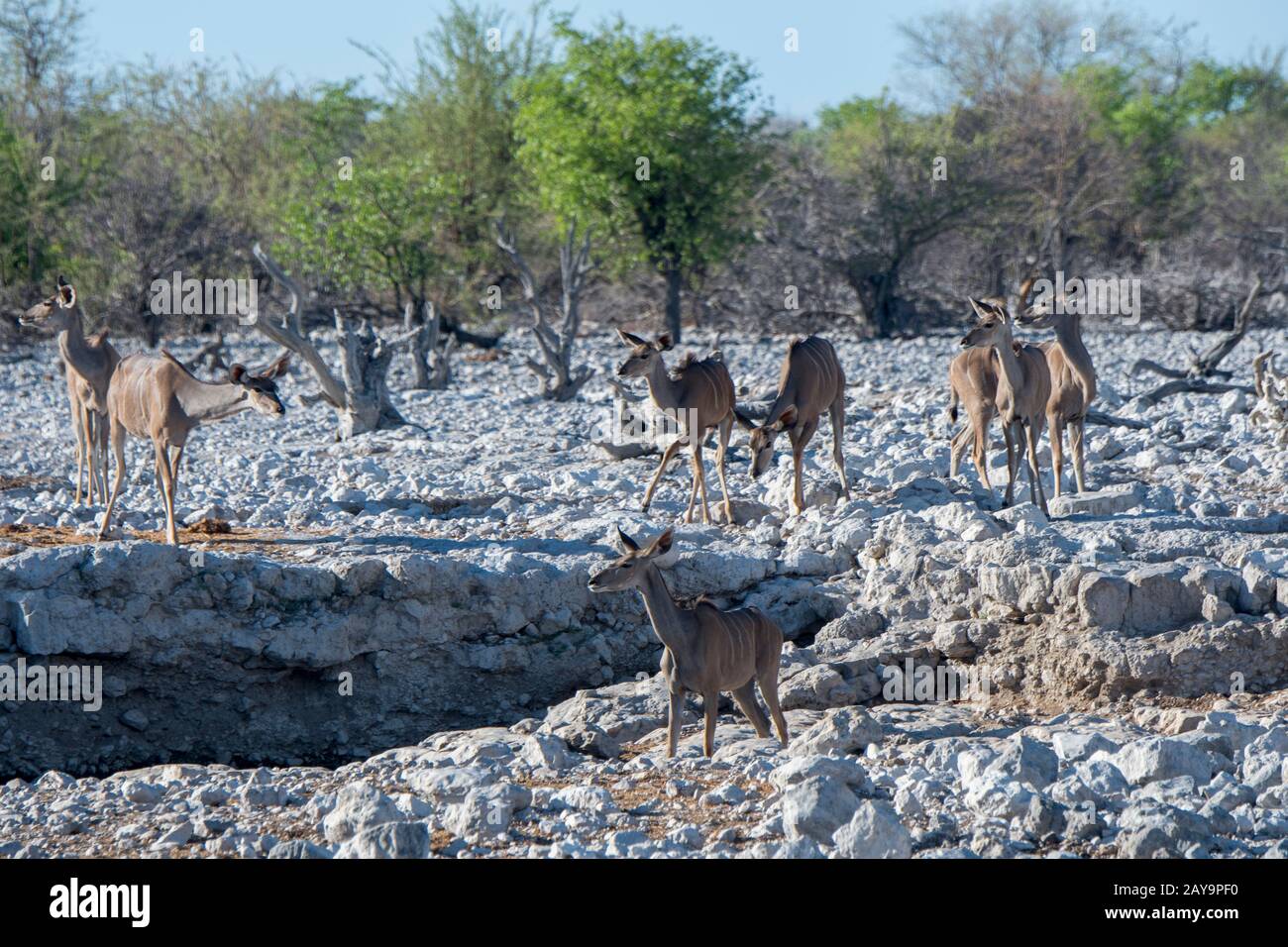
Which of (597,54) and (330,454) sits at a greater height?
(597,54)

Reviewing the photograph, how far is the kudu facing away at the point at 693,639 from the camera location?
265 inches

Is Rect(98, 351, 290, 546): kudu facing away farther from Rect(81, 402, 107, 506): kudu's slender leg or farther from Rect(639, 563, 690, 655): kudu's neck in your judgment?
Rect(639, 563, 690, 655): kudu's neck

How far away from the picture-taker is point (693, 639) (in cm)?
675

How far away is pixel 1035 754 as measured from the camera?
5.98 metres

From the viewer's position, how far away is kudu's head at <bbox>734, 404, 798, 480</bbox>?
10.6 metres

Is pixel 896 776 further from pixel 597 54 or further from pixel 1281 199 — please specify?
pixel 1281 199

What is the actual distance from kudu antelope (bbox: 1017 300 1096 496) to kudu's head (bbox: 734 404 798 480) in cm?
181

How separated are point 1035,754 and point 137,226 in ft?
70.2

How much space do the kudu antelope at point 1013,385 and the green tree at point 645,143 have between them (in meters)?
11.9

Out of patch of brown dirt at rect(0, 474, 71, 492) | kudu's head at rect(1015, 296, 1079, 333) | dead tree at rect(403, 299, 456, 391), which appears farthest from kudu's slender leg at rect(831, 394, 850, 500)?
dead tree at rect(403, 299, 456, 391)

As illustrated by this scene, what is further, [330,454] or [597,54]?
[597,54]

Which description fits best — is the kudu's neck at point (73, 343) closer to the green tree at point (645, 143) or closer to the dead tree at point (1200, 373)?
the dead tree at point (1200, 373)

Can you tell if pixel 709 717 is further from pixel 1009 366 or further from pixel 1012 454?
pixel 1009 366
